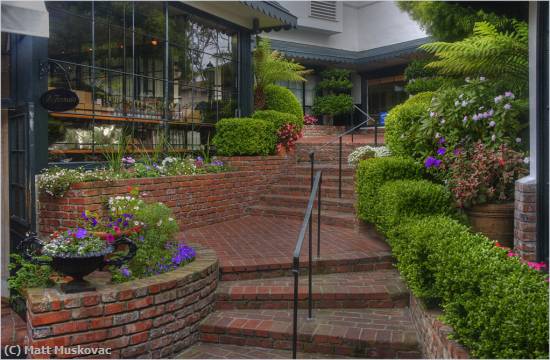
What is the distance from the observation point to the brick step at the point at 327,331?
387 centimetres

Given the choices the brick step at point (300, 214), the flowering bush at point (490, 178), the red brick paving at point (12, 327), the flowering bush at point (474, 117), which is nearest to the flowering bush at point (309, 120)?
the brick step at point (300, 214)

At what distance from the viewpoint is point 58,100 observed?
5891mm

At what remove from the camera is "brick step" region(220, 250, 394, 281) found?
5.06 meters

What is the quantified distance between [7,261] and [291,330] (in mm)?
3937

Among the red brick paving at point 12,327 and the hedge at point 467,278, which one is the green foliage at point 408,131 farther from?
the red brick paving at point 12,327

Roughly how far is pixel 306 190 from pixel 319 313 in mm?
4084

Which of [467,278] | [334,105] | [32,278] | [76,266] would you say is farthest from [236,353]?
[334,105]

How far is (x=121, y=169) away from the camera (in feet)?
21.8

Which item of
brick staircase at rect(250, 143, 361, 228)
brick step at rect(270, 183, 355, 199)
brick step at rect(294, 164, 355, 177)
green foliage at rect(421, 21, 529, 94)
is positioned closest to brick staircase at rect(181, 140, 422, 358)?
brick staircase at rect(250, 143, 361, 228)

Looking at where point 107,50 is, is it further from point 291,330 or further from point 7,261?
point 291,330

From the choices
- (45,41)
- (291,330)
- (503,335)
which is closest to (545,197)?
(503,335)

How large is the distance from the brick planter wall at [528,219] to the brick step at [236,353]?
1804mm

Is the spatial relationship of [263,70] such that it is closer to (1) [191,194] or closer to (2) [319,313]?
(1) [191,194]

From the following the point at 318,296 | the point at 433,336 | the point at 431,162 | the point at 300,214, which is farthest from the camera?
the point at 300,214
